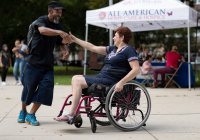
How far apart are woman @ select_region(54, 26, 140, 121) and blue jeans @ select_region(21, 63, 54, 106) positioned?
26.6 inches

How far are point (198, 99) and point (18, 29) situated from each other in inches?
616

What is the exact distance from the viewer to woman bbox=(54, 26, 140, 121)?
4145 mm

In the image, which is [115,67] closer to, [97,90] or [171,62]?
[97,90]

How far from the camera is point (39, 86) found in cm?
478

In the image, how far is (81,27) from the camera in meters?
21.7

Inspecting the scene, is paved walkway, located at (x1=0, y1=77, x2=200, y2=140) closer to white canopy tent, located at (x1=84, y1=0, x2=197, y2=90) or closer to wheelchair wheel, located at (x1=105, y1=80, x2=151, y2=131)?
wheelchair wheel, located at (x1=105, y1=80, x2=151, y2=131)

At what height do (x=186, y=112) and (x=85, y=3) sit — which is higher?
(x=85, y=3)

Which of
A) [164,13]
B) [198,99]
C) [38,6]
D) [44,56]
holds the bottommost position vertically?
[198,99]

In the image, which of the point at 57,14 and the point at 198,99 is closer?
the point at 57,14

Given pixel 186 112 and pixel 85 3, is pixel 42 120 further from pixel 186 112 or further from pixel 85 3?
pixel 85 3

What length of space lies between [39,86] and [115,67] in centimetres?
124

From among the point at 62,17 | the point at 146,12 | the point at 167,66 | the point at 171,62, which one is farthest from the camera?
the point at 62,17

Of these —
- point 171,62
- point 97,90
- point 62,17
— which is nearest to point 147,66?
point 171,62

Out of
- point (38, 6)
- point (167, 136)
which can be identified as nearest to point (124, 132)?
point (167, 136)
